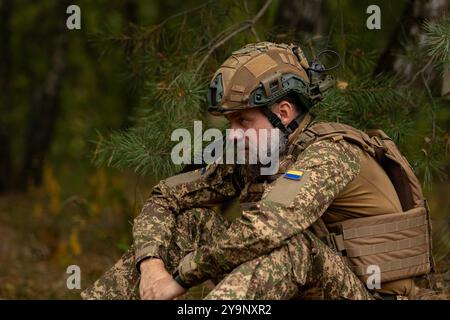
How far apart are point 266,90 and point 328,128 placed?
0.31 m

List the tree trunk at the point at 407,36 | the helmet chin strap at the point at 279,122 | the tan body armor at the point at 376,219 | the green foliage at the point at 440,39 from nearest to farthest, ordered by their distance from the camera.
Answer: the tan body armor at the point at 376,219
the helmet chin strap at the point at 279,122
the green foliage at the point at 440,39
the tree trunk at the point at 407,36

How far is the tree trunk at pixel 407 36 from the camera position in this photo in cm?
442

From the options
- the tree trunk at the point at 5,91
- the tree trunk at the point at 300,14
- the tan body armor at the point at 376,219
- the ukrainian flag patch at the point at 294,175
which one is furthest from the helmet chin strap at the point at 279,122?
the tree trunk at the point at 5,91

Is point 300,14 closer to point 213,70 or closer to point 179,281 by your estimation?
point 213,70

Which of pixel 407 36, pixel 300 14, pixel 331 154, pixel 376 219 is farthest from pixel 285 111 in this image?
pixel 300 14

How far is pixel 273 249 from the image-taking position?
9.56ft

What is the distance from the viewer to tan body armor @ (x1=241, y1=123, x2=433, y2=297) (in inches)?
127

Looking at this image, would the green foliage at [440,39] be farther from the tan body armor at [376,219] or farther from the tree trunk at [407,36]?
the tan body armor at [376,219]

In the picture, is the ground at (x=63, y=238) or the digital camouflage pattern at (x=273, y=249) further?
the ground at (x=63, y=238)

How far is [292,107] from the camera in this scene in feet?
11.2

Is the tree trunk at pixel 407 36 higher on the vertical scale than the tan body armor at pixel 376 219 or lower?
higher

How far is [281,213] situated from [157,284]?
623 mm

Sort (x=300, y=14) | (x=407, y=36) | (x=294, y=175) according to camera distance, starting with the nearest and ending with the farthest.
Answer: (x=294, y=175), (x=407, y=36), (x=300, y=14)

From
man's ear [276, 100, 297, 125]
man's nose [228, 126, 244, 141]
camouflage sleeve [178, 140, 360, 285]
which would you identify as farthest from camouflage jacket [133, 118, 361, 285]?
man's nose [228, 126, 244, 141]
